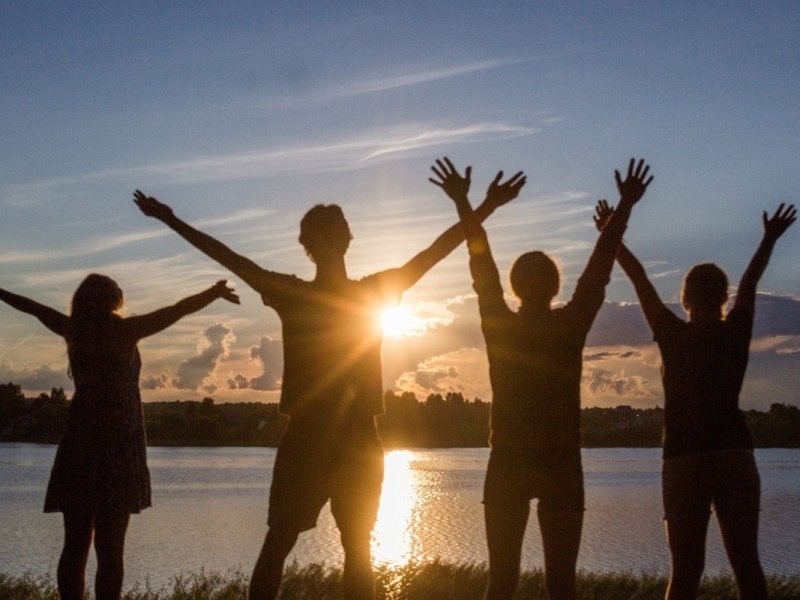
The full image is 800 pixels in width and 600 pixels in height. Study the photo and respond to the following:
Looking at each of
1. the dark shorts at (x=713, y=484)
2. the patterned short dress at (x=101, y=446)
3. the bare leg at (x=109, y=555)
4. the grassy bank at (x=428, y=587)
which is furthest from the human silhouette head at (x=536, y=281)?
the grassy bank at (x=428, y=587)

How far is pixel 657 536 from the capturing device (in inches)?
1175

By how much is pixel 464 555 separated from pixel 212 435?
92060mm

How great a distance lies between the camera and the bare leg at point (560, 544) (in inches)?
180

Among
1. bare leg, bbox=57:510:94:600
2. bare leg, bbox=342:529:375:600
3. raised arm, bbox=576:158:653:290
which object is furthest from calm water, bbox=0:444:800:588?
raised arm, bbox=576:158:653:290

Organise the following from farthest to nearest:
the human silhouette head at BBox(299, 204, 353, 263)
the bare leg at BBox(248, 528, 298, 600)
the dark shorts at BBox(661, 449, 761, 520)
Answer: the dark shorts at BBox(661, 449, 761, 520), the human silhouette head at BBox(299, 204, 353, 263), the bare leg at BBox(248, 528, 298, 600)

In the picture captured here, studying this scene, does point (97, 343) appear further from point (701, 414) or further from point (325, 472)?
point (701, 414)

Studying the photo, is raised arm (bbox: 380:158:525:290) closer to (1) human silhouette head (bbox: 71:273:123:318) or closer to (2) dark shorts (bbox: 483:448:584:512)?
(2) dark shorts (bbox: 483:448:584:512)

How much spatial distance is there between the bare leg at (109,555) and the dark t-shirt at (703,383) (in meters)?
2.97

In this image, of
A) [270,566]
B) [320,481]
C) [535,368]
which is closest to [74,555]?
[270,566]

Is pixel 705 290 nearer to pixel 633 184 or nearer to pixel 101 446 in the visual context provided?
pixel 633 184

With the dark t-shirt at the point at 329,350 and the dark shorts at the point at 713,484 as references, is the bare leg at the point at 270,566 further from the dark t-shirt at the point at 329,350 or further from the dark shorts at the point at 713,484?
the dark shorts at the point at 713,484

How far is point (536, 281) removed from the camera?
4758 millimetres

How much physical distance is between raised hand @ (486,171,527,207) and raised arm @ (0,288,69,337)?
2.52m

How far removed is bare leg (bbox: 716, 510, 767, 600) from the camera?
5.04 m
